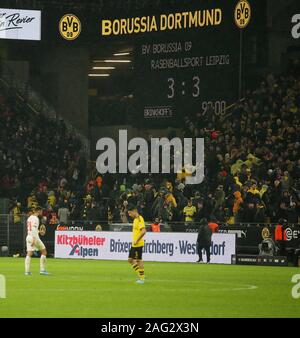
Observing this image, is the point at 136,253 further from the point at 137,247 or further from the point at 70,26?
the point at 70,26

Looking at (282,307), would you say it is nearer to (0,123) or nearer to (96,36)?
(96,36)

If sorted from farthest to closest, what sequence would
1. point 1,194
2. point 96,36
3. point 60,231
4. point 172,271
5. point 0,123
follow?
1. point 0,123
2. point 1,194
3. point 96,36
4. point 60,231
5. point 172,271

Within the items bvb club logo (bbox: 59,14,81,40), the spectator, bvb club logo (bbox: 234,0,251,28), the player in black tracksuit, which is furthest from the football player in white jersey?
bvb club logo (bbox: 59,14,81,40)

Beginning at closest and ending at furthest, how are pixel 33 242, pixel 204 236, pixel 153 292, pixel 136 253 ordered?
1. pixel 153 292
2. pixel 136 253
3. pixel 33 242
4. pixel 204 236

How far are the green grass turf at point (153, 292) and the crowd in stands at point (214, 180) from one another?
→ 3.64 metres

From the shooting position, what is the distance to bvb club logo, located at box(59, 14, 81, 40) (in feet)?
147

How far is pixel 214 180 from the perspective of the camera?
129 feet

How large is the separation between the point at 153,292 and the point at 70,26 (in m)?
24.1

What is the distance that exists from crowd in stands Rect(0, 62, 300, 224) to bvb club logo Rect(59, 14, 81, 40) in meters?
6.15

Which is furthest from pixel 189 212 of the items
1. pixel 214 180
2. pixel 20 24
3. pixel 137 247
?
pixel 137 247

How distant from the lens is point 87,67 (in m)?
53.6

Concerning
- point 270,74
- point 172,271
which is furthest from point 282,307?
point 270,74

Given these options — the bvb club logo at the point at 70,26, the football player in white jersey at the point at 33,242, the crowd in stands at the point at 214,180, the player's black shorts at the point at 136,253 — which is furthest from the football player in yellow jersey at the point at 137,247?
the bvb club logo at the point at 70,26

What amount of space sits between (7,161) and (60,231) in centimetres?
916
